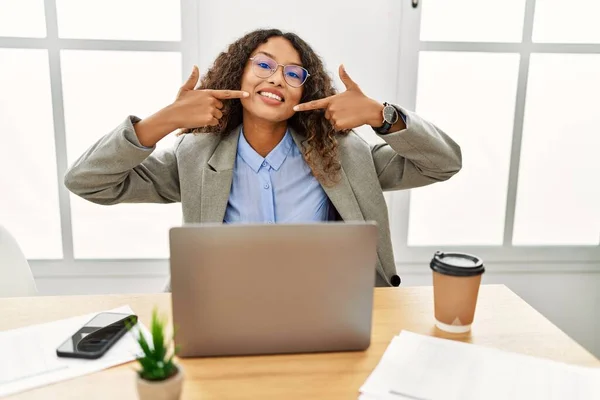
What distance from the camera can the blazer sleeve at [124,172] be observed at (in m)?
1.48

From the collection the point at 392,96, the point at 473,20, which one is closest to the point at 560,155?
the point at 473,20

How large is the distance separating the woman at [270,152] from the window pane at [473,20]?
775mm

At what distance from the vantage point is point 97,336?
1.02m

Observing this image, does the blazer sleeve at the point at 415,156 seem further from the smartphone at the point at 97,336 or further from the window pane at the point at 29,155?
the window pane at the point at 29,155

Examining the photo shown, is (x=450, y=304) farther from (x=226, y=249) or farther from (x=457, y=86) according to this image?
(x=457, y=86)

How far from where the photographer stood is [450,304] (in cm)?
107

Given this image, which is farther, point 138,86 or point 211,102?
point 138,86

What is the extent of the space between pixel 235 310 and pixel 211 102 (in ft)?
2.54

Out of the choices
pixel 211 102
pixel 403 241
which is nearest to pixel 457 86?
pixel 403 241

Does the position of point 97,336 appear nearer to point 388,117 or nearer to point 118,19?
point 388,117

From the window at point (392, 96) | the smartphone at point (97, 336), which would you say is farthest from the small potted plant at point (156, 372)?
the window at point (392, 96)

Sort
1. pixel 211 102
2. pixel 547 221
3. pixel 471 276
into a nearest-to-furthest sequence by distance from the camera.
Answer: pixel 471 276 → pixel 211 102 → pixel 547 221

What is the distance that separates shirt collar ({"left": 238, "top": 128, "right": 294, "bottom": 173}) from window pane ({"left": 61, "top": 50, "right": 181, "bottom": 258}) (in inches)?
28.6

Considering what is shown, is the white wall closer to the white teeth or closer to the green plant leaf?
the white teeth
